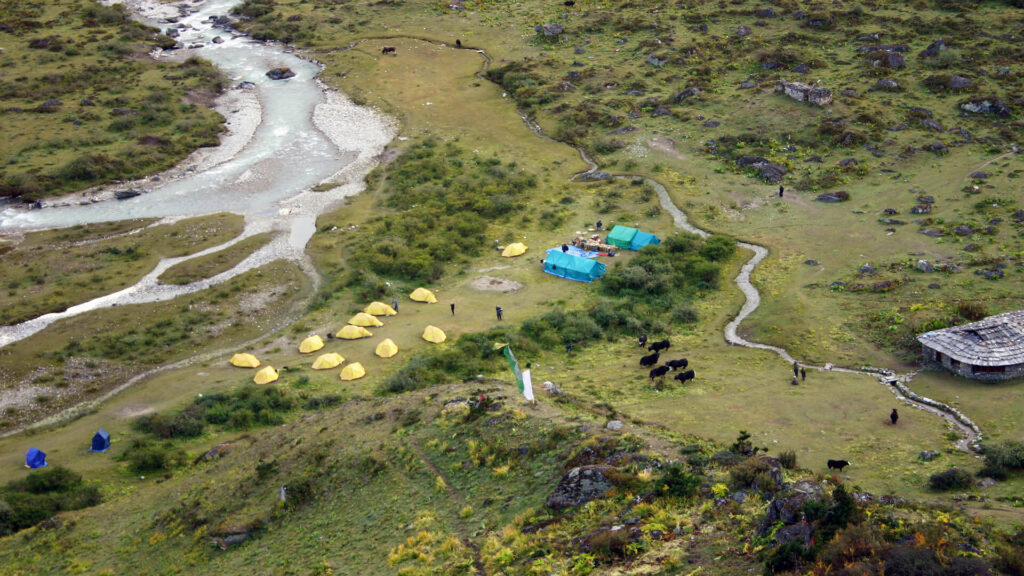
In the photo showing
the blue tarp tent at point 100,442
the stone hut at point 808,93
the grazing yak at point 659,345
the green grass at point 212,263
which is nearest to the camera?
the blue tarp tent at point 100,442

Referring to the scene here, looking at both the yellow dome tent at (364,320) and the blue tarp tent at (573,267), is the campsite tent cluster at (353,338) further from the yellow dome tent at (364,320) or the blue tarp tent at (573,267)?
the blue tarp tent at (573,267)

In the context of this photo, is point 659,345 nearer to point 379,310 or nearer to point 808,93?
point 379,310

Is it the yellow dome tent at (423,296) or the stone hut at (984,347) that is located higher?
the stone hut at (984,347)

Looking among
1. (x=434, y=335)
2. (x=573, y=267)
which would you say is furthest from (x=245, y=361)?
(x=573, y=267)

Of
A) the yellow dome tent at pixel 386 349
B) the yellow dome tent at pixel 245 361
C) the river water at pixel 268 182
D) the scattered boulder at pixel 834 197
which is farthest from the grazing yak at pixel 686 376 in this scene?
the river water at pixel 268 182

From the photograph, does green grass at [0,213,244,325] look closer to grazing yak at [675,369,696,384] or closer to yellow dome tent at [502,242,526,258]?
yellow dome tent at [502,242,526,258]

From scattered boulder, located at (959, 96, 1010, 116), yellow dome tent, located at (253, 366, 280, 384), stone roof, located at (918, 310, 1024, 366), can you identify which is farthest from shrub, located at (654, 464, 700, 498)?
scattered boulder, located at (959, 96, 1010, 116)

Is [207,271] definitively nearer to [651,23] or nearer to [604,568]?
[604,568]
